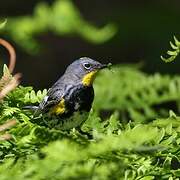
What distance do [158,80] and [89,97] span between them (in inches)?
36.9

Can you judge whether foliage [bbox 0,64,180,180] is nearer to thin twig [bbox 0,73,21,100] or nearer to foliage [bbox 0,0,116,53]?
thin twig [bbox 0,73,21,100]

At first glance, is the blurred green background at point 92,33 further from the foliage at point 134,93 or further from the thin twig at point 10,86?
the thin twig at point 10,86

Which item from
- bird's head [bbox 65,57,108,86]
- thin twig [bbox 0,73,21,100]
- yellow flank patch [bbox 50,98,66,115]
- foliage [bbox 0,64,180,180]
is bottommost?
foliage [bbox 0,64,180,180]

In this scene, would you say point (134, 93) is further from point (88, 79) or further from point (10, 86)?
point (10, 86)

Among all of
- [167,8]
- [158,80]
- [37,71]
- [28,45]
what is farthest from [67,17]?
[37,71]

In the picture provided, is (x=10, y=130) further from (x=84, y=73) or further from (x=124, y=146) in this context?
(x=84, y=73)

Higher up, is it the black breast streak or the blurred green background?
the blurred green background

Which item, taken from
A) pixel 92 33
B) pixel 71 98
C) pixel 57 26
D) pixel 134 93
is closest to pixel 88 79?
pixel 71 98

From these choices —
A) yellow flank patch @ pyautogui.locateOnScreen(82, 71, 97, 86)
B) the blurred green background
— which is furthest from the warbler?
the blurred green background

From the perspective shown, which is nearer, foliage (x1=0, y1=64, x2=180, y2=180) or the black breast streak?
foliage (x1=0, y1=64, x2=180, y2=180)

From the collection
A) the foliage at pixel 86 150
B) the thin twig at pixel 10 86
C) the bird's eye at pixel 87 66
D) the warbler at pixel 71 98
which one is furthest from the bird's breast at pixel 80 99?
the thin twig at pixel 10 86

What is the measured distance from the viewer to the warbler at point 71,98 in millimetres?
2090

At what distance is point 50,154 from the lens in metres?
1.14

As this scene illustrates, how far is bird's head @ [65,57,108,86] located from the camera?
245 cm
